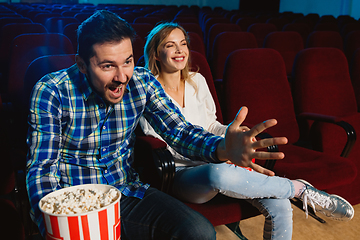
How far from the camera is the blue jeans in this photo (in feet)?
3.93

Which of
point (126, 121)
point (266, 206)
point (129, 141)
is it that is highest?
point (126, 121)

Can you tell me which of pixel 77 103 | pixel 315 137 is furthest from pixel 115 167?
pixel 315 137

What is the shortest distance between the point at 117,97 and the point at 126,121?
16cm

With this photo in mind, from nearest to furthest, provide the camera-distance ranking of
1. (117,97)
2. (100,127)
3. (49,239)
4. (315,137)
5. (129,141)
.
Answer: (49,239), (117,97), (100,127), (129,141), (315,137)

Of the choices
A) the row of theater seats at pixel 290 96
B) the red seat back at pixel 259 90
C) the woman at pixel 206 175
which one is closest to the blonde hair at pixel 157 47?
the woman at pixel 206 175

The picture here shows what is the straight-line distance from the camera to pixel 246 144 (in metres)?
0.93

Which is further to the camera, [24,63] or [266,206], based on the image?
[24,63]

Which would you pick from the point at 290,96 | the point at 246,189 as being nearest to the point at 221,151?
the point at 246,189

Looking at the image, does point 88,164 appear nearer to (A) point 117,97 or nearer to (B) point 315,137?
(A) point 117,97

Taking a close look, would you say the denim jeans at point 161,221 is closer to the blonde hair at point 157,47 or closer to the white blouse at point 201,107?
the white blouse at point 201,107

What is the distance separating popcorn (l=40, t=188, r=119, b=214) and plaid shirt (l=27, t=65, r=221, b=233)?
20 centimetres

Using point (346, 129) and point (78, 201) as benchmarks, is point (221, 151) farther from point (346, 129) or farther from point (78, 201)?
point (346, 129)

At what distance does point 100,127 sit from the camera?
1.14 metres

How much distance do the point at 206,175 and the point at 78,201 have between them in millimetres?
568
